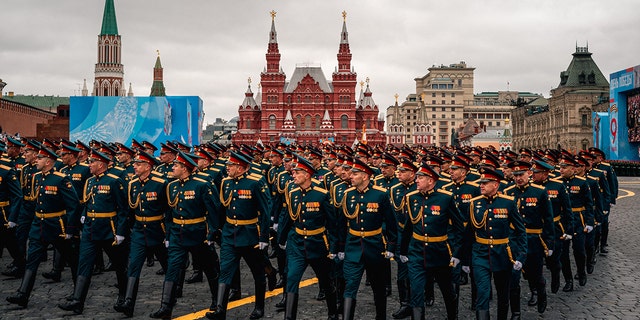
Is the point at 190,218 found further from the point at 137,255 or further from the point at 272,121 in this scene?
the point at 272,121

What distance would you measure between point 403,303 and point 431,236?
1762 millimetres

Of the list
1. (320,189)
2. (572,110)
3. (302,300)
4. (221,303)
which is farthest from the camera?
(572,110)

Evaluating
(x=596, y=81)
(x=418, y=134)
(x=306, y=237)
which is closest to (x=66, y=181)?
(x=306, y=237)

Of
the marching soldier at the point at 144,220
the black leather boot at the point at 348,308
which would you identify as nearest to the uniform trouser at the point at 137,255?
the marching soldier at the point at 144,220

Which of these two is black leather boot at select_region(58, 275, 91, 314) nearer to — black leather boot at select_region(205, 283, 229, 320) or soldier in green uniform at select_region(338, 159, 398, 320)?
black leather boot at select_region(205, 283, 229, 320)

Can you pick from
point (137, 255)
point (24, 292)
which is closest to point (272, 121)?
point (24, 292)

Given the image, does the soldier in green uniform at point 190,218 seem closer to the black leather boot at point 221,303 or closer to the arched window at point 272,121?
the black leather boot at point 221,303

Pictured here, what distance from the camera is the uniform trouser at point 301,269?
7059 mm

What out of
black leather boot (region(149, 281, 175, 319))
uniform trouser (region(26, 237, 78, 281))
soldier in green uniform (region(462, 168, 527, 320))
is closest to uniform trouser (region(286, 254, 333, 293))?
black leather boot (region(149, 281, 175, 319))

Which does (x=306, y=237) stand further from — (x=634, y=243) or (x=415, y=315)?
(x=634, y=243)

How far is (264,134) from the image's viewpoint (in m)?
89.2

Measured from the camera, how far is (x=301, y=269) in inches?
283

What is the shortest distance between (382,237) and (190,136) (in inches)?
1324

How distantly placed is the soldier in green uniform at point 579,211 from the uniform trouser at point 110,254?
268 inches
